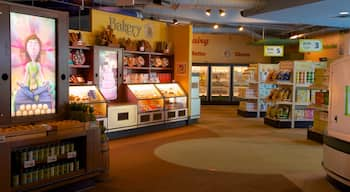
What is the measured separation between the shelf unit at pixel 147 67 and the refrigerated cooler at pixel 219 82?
7.29 meters

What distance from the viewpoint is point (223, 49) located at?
65.4 ft

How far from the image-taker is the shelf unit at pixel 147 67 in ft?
35.5

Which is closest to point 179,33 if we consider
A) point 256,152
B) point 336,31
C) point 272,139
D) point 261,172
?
point 272,139

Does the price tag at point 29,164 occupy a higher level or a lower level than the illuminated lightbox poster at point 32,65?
lower

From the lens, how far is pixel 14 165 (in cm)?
478

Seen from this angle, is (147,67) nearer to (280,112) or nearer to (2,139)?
(280,112)

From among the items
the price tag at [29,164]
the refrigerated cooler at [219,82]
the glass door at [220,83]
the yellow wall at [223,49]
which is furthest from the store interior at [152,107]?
the glass door at [220,83]

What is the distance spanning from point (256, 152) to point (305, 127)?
420 centimetres

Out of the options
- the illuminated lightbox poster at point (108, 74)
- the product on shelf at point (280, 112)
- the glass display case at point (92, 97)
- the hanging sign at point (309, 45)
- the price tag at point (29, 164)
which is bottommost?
the price tag at point (29, 164)

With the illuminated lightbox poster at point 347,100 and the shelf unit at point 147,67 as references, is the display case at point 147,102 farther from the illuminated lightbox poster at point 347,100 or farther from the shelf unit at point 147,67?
the illuminated lightbox poster at point 347,100

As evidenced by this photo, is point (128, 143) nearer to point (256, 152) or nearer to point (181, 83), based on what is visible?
point (256, 152)

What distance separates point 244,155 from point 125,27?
4.94 m

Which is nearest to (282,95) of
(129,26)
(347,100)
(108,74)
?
(129,26)

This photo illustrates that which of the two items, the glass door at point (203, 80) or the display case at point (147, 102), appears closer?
the display case at point (147, 102)
